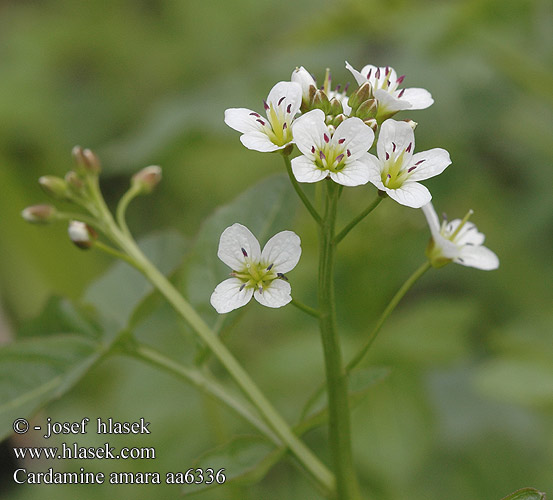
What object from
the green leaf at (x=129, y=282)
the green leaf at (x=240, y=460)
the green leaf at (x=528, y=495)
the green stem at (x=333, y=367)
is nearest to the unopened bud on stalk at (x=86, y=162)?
the green leaf at (x=129, y=282)

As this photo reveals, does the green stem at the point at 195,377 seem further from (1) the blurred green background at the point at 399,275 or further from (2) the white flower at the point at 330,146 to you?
(2) the white flower at the point at 330,146

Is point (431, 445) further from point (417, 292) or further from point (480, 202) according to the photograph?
point (480, 202)

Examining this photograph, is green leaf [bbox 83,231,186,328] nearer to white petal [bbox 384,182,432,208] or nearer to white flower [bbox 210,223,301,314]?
white flower [bbox 210,223,301,314]

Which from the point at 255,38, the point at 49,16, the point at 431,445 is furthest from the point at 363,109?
the point at 49,16

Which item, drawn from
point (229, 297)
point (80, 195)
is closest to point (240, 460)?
point (229, 297)

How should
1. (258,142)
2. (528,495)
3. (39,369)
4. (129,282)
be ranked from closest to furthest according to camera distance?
(528,495), (258,142), (39,369), (129,282)

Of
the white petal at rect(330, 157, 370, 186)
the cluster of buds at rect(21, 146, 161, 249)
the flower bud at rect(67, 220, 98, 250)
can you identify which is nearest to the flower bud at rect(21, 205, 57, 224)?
the cluster of buds at rect(21, 146, 161, 249)

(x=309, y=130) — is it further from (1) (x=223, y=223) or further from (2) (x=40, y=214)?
(2) (x=40, y=214)
